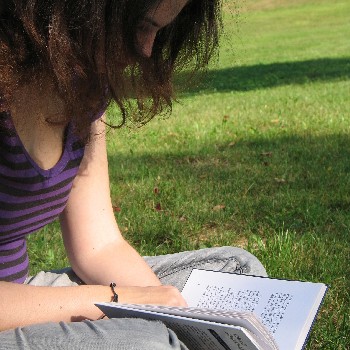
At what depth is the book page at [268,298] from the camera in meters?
2.12

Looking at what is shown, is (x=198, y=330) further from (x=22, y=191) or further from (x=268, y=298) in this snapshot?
(x=22, y=191)

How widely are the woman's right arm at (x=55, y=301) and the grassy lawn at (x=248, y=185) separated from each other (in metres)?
0.73

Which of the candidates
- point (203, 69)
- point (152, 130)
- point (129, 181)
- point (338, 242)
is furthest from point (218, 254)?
point (152, 130)

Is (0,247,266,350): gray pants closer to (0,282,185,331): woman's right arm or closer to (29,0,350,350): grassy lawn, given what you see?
(0,282,185,331): woman's right arm

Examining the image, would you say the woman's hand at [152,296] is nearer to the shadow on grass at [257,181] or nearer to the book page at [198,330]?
the book page at [198,330]

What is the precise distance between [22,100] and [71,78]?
0.14 metres

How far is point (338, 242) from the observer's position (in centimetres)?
363

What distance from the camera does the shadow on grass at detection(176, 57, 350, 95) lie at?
11312 mm

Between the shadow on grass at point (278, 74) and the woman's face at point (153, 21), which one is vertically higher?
the woman's face at point (153, 21)

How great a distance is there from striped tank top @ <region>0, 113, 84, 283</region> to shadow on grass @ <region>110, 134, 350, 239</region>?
5.54 feet

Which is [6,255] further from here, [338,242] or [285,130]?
[285,130]

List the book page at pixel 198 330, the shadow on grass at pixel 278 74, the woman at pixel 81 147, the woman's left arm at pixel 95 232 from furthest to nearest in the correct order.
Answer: the shadow on grass at pixel 278 74, the woman's left arm at pixel 95 232, the woman at pixel 81 147, the book page at pixel 198 330

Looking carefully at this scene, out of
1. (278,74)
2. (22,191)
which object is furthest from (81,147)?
(278,74)

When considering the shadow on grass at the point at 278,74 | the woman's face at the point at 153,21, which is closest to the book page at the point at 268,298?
the woman's face at the point at 153,21
